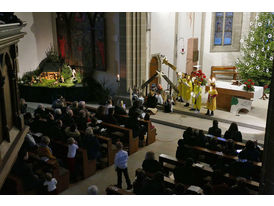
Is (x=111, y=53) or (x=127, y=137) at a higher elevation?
(x=111, y=53)

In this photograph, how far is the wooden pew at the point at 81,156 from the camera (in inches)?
311

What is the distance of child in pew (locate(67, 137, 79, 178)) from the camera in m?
7.52

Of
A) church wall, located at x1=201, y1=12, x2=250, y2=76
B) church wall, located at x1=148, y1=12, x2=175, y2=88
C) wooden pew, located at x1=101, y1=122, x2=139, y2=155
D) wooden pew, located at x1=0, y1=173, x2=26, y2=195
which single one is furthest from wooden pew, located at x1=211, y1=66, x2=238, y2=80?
wooden pew, located at x1=0, y1=173, x2=26, y2=195

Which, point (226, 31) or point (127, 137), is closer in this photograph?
point (127, 137)

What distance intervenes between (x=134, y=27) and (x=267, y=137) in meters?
Result: 9.22

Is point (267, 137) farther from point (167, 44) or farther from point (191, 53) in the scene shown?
point (191, 53)

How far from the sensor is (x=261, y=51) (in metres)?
15.4

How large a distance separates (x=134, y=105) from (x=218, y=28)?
437 inches

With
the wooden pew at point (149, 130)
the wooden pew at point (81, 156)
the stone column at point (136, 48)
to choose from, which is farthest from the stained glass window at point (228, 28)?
the wooden pew at point (81, 156)

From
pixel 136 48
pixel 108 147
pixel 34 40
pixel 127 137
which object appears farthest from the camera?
pixel 34 40

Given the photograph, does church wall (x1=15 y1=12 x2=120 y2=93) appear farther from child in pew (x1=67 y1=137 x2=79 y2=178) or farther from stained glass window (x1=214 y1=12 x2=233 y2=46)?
stained glass window (x1=214 y1=12 x2=233 y2=46)

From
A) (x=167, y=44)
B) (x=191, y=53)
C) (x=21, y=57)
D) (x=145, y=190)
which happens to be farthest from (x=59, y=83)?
(x=145, y=190)

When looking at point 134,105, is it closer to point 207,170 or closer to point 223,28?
point 207,170

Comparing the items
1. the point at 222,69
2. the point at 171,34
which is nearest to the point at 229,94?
the point at 171,34
